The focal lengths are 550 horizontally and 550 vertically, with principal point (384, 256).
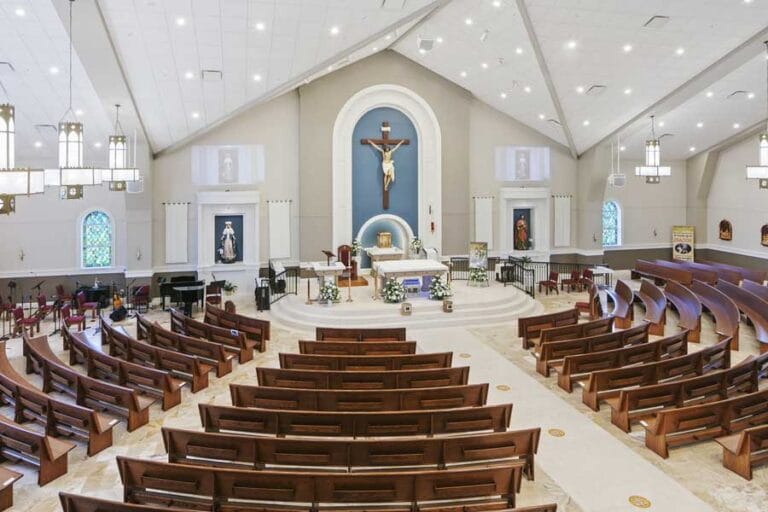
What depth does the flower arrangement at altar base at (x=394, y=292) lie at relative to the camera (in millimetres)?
14500

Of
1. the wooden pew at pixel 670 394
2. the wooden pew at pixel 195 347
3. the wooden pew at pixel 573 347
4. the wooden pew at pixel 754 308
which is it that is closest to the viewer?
the wooden pew at pixel 670 394

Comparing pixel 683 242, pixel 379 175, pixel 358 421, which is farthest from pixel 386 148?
pixel 358 421

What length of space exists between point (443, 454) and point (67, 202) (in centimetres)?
1575

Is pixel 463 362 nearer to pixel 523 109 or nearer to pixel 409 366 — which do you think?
pixel 409 366

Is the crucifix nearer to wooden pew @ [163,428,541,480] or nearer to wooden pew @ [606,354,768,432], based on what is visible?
wooden pew @ [606,354,768,432]

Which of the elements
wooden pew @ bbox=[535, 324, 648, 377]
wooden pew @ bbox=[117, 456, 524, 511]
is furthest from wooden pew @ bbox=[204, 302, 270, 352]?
wooden pew @ bbox=[117, 456, 524, 511]

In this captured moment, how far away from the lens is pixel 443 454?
218 inches

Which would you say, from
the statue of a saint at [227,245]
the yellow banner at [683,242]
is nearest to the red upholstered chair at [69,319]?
the statue of a saint at [227,245]

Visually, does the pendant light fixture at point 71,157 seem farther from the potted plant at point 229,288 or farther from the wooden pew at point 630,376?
the potted plant at point 229,288

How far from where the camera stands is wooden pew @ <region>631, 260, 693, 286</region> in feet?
53.6

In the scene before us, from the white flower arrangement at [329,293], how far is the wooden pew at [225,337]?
3.37 metres

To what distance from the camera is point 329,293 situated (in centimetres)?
1440

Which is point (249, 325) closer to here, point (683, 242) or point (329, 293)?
point (329, 293)

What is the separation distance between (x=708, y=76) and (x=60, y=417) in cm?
1520
